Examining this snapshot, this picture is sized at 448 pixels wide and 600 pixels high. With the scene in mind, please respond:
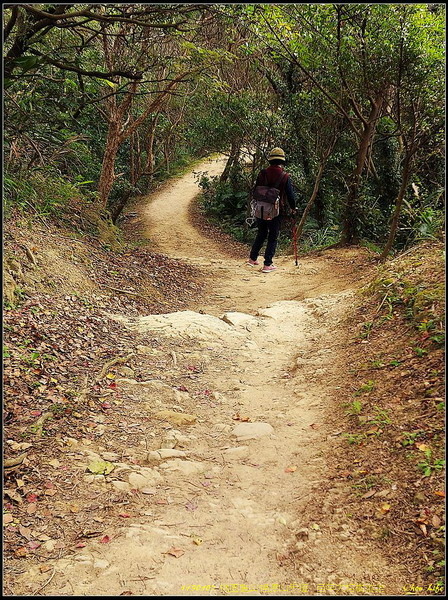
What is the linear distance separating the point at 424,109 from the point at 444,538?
743 centimetres

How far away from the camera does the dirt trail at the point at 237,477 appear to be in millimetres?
2572

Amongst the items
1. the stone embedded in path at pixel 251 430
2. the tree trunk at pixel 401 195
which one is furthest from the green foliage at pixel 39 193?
the tree trunk at pixel 401 195

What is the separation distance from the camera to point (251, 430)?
4.14 metres

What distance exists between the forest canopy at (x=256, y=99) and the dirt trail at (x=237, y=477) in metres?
2.75

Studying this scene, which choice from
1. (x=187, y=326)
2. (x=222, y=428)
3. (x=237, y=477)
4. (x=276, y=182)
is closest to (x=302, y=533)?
(x=237, y=477)

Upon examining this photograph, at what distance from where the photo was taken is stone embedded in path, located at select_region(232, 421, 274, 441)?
4.07 meters

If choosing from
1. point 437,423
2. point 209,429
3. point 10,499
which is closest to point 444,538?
point 437,423

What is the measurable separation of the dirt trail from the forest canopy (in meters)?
2.75

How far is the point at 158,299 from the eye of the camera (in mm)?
8062

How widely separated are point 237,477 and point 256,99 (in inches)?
607

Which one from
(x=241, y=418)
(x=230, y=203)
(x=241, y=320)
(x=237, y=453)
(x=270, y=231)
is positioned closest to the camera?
(x=237, y=453)

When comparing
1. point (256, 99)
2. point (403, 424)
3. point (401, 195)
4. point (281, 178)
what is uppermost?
point (256, 99)

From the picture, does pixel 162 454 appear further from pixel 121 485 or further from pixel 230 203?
pixel 230 203

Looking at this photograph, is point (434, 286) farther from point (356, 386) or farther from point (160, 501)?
point (160, 501)
